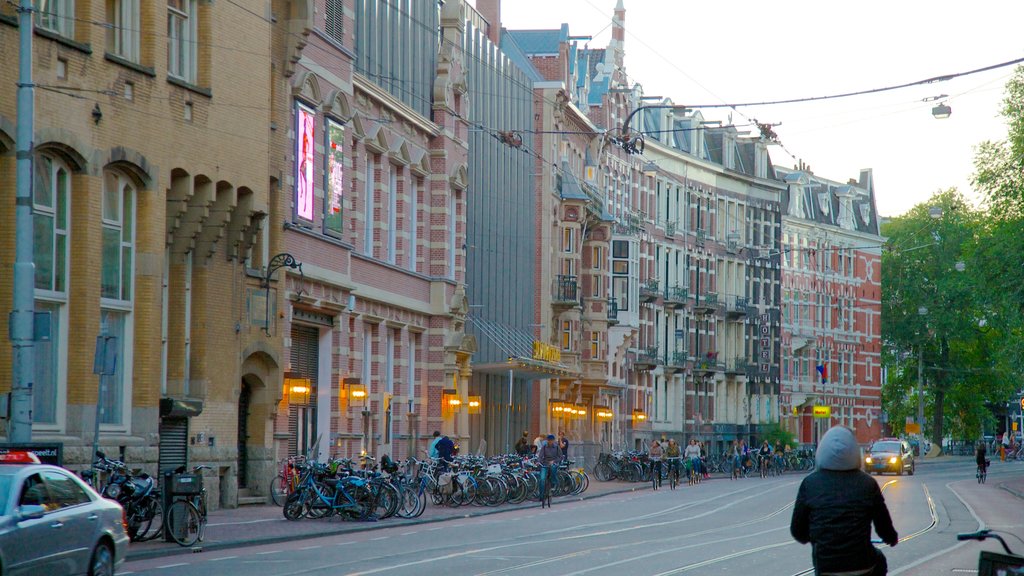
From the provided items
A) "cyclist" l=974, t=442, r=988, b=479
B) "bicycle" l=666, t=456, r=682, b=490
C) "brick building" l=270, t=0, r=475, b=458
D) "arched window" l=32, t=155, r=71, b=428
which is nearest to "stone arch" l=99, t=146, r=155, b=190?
"arched window" l=32, t=155, r=71, b=428

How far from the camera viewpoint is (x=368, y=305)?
4044 centimetres

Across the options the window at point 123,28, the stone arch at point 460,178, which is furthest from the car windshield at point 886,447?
the window at point 123,28

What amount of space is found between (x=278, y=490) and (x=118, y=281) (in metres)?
7.82

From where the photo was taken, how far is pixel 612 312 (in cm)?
7181

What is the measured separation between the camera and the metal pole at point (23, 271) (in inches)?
793

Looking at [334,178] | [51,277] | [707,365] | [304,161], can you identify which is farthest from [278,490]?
[707,365]

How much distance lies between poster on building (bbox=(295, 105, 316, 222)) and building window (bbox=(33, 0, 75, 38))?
10.0m

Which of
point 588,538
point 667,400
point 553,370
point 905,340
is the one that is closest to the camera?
point 588,538

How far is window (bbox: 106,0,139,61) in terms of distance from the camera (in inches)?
1031

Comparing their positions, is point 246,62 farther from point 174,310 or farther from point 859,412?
point 859,412

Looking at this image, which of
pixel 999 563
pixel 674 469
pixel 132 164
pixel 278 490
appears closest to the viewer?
pixel 999 563

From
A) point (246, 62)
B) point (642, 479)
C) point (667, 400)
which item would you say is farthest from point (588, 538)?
point (667, 400)

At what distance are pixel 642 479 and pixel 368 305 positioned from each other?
20964 millimetres

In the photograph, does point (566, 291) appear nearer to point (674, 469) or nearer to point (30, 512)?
point (674, 469)
